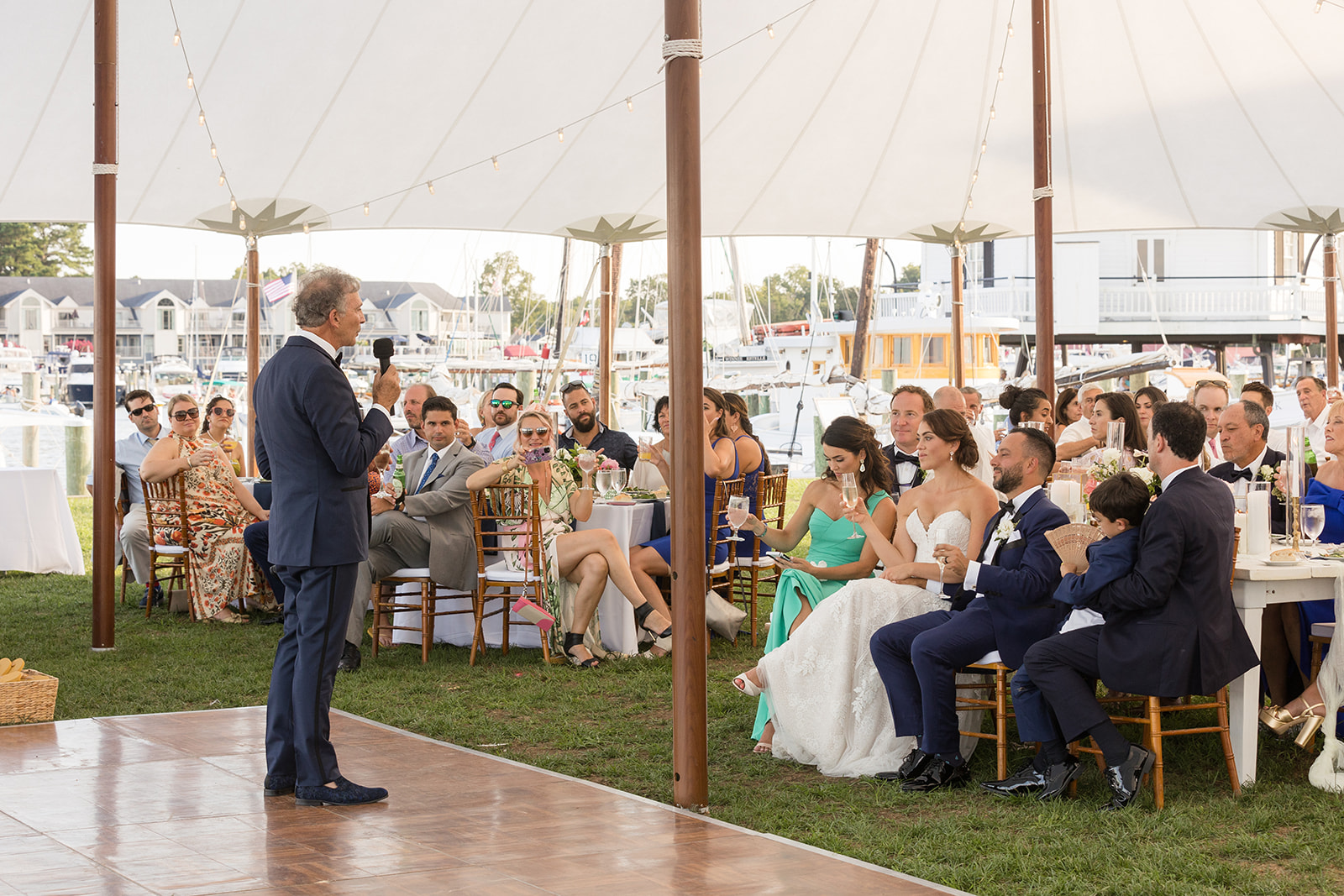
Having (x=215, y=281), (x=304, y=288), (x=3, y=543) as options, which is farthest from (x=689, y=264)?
(x=215, y=281)

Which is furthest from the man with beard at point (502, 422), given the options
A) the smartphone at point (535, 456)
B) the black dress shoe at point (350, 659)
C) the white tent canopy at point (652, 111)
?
the white tent canopy at point (652, 111)

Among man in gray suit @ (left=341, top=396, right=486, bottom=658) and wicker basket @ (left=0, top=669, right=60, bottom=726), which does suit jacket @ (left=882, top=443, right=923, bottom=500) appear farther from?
wicker basket @ (left=0, top=669, right=60, bottom=726)

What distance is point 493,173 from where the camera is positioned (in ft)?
32.2

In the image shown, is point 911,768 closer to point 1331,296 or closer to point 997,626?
point 997,626

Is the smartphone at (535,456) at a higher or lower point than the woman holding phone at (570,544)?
higher

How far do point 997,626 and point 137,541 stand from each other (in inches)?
239

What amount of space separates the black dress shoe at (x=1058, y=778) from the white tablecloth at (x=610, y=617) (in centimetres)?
281

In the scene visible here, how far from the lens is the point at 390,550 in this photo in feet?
21.2

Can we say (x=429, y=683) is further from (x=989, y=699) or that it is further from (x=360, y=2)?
(x=360, y=2)

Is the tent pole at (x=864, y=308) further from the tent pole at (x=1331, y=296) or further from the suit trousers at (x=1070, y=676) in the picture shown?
the suit trousers at (x=1070, y=676)

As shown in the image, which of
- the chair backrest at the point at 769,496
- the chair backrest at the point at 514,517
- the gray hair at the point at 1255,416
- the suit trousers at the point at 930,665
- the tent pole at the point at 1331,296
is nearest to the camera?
the suit trousers at the point at 930,665

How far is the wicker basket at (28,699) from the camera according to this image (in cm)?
482

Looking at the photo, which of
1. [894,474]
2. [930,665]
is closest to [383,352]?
[930,665]

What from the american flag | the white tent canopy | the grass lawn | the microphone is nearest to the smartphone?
the grass lawn
